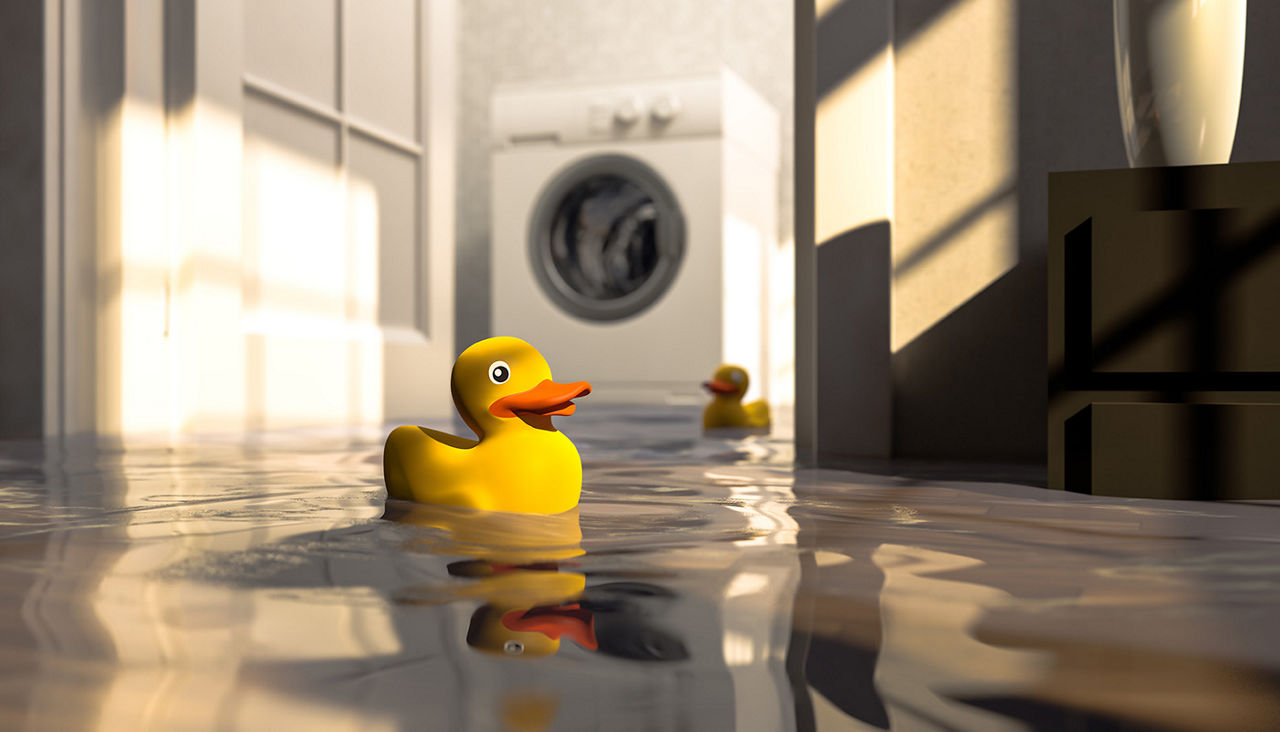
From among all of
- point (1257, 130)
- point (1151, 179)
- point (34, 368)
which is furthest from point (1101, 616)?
point (34, 368)

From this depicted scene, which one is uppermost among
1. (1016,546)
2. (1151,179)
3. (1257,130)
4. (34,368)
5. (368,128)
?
(368,128)

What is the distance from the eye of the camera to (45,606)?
61 cm

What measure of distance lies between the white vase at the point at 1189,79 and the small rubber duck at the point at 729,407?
1.33 m

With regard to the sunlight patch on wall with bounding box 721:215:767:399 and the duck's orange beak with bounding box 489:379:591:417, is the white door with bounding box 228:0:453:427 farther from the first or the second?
the duck's orange beak with bounding box 489:379:591:417

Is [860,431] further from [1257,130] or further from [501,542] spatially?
[501,542]

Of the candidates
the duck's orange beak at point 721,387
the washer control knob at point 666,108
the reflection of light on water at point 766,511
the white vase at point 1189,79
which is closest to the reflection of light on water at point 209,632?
the reflection of light on water at point 766,511

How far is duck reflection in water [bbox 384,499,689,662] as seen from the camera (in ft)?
1.70

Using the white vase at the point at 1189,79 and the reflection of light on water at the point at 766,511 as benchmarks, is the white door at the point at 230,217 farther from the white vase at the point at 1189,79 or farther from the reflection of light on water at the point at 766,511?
the white vase at the point at 1189,79

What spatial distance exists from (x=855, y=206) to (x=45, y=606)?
4.56ft

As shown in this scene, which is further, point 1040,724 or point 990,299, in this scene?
point 990,299

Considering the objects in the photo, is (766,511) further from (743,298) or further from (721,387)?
(743,298)

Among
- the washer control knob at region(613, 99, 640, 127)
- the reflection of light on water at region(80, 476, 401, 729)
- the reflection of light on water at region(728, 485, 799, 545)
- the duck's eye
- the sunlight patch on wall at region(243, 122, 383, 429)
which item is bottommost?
the reflection of light on water at region(728, 485, 799, 545)

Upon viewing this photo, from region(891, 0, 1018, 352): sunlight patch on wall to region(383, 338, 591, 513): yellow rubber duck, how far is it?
864 millimetres

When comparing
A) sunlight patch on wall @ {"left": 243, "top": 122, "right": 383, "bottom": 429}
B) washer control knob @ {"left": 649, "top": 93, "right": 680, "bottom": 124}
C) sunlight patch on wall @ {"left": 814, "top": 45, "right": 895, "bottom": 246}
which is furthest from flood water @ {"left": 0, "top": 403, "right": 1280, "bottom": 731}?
washer control knob @ {"left": 649, "top": 93, "right": 680, "bottom": 124}
